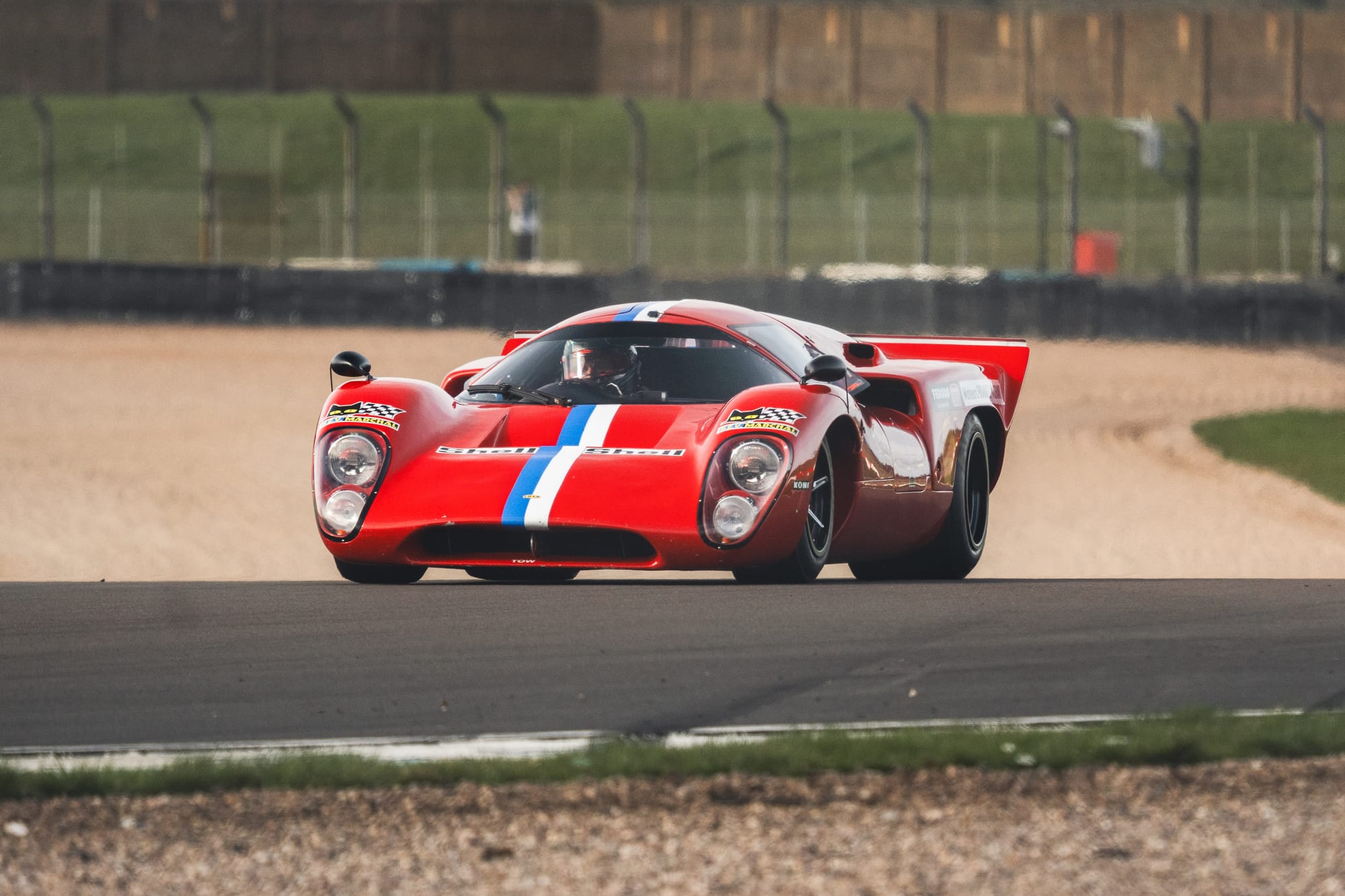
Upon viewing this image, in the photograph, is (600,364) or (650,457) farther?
(600,364)

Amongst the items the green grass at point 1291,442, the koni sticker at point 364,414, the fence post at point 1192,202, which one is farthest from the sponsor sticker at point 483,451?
the fence post at point 1192,202

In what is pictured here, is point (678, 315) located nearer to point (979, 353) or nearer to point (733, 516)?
point (733, 516)

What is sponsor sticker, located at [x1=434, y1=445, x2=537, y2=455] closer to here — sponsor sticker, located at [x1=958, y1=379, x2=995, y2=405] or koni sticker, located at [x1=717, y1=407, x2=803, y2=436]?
koni sticker, located at [x1=717, y1=407, x2=803, y2=436]

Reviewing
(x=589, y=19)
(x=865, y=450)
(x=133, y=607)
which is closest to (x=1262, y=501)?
(x=865, y=450)

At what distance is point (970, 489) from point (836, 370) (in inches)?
69.6

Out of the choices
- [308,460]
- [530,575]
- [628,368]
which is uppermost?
[628,368]

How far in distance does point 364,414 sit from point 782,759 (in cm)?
348

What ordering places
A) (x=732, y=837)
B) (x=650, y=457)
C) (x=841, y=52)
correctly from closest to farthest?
1. (x=732, y=837)
2. (x=650, y=457)
3. (x=841, y=52)

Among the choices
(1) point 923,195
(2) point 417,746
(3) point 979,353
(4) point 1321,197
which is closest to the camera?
(2) point 417,746

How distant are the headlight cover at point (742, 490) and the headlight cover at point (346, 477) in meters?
1.13

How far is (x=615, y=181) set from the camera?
37.5 m

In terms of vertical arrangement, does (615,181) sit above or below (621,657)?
above

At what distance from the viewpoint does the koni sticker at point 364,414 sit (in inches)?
307

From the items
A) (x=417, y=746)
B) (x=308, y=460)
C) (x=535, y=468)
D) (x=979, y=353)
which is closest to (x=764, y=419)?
(x=535, y=468)
